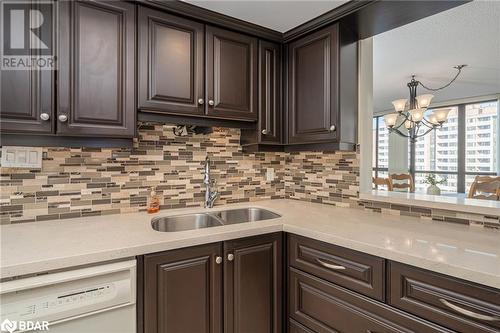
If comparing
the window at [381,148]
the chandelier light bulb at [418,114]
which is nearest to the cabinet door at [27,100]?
the chandelier light bulb at [418,114]

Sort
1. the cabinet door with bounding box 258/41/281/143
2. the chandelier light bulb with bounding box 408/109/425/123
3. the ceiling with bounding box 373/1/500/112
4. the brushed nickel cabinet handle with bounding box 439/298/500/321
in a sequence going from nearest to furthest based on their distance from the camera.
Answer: the brushed nickel cabinet handle with bounding box 439/298/500/321
the cabinet door with bounding box 258/41/281/143
the ceiling with bounding box 373/1/500/112
the chandelier light bulb with bounding box 408/109/425/123

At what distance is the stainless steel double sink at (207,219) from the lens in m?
1.78

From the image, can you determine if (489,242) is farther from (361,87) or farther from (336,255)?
(361,87)

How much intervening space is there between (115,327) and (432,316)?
3.96ft

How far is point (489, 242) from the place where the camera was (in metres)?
1.22

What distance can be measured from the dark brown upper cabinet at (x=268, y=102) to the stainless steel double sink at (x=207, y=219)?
0.48 m

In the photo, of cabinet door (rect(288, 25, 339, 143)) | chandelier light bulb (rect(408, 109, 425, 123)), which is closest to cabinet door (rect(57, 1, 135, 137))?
cabinet door (rect(288, 25, 339, 143))

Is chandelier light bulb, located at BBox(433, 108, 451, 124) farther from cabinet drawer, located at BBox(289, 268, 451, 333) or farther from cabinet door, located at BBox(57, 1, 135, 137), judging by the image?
cabinet door, located at BBox(57, 1, 135, 137)

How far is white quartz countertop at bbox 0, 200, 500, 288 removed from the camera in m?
1.00

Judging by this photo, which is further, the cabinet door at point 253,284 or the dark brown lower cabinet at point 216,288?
the cabinet door at point 253,284

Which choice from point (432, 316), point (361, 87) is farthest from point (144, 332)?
point (361, 87)

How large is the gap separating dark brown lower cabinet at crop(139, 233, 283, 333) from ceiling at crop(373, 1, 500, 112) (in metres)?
2.08

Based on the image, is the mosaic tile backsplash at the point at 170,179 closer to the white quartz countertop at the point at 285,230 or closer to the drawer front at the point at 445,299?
the white quartz countertop at the point at 285,230

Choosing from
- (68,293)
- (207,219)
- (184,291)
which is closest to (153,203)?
(207,219)
